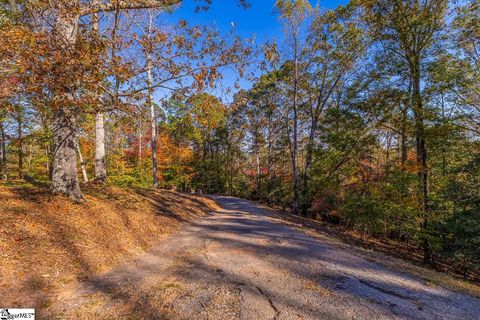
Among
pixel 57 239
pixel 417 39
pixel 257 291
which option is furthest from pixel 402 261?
pixel 417 39

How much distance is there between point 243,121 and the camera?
30547 millimetres

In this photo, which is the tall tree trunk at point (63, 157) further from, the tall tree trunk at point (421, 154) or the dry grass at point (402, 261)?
the tall tree trunk at point (421, 154)

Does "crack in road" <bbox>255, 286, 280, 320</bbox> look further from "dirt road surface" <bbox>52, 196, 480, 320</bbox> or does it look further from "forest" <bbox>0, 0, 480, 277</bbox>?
"forest" <bbox>0, 0, 480, 277</bbox>

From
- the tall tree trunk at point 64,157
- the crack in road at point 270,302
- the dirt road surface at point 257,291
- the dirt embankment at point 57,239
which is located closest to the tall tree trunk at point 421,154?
the dirt road surface at point 257,291

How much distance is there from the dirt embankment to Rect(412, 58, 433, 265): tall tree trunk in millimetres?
9759

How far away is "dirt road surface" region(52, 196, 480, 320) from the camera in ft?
9.32

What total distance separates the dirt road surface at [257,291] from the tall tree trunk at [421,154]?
230 inches

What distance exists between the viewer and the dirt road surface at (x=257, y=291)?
2840 mm

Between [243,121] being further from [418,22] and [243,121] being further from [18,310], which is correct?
[18,310]

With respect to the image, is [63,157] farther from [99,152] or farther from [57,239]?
[99,152]

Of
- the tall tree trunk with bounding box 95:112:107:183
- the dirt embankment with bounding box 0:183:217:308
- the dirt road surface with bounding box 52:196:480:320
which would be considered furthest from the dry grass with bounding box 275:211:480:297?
the tall tree trunk with bounding box 95:112:107:183

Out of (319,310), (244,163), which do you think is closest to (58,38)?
(319,310)

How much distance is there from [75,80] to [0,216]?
2.99 m

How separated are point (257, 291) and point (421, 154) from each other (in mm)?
10055
